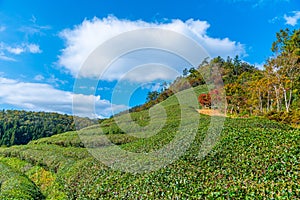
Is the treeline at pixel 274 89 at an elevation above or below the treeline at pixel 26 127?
above

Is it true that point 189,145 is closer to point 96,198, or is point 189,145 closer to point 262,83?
point 96,198

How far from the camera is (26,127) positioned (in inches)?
2219

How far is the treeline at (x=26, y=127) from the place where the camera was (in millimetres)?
54062

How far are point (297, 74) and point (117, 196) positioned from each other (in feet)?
84.9

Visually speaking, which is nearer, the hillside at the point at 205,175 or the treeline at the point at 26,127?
the hillside at the point at 205,175

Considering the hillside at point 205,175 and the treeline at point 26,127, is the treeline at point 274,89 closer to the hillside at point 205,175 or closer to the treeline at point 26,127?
the hillside at point 205,175

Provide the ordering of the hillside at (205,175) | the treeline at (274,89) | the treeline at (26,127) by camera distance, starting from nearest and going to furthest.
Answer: the hillside at (205,175) → the treeline at (274,89) → the treeline at (26,127)

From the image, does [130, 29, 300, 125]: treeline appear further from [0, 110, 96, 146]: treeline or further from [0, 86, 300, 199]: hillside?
[0, 110, 96, 146]: treeline

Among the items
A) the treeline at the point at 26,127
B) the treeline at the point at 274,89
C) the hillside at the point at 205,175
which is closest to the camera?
the hillside at the point at 205,175

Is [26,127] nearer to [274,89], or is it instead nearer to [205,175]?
[274,89]

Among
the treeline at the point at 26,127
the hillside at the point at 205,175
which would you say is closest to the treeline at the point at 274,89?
the hillside at the point at 205,175

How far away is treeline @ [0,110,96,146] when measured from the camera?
54062 mm

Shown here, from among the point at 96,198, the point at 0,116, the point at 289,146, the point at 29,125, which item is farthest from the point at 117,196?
the point at 0,116

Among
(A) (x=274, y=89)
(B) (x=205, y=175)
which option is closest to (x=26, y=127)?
(A) (x=274, y=89)
